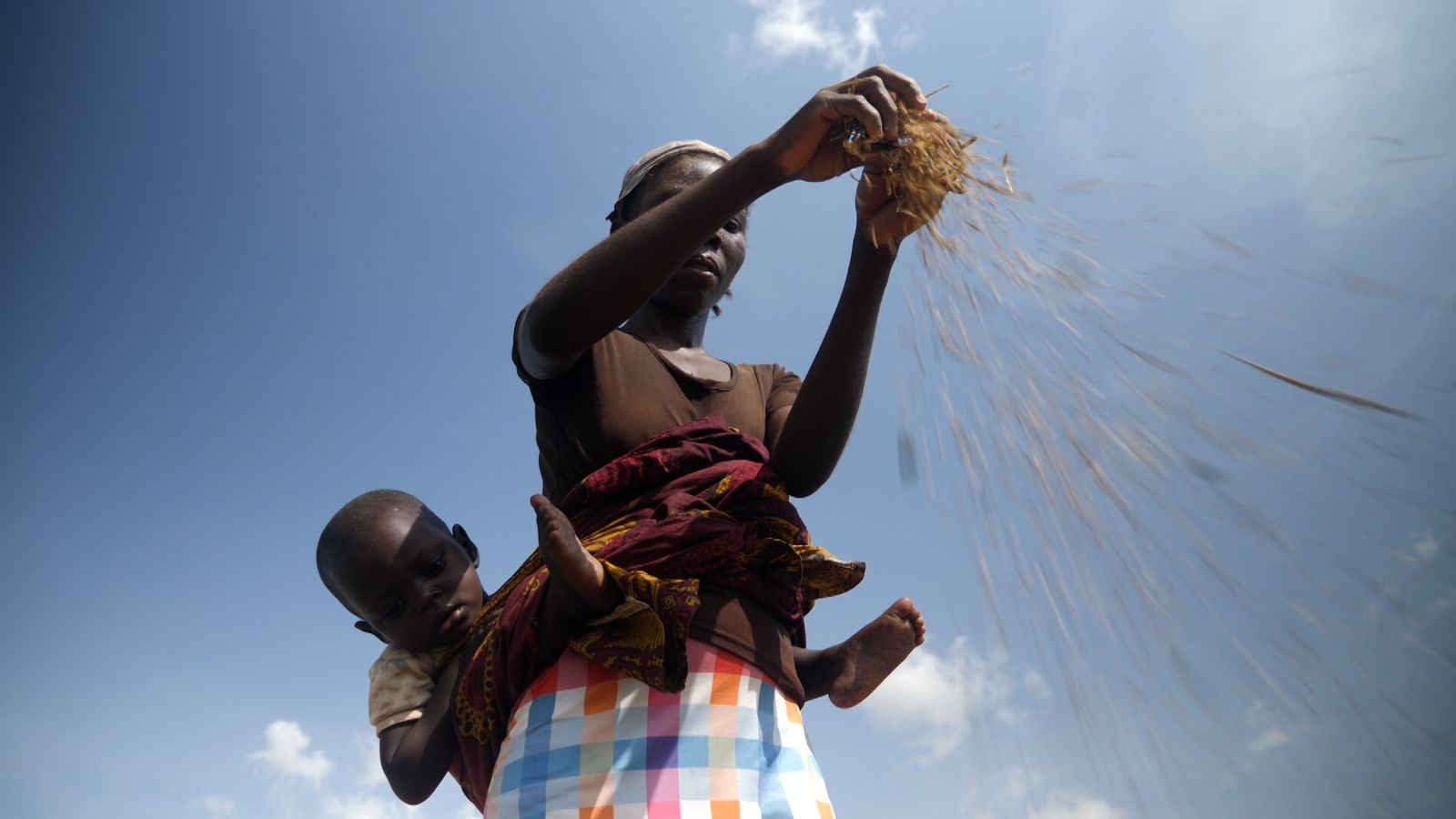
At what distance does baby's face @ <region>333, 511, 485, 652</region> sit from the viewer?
90.0 inches

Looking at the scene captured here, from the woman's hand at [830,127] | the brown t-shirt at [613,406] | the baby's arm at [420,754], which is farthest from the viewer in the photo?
the brown t-shirt at [613,406]

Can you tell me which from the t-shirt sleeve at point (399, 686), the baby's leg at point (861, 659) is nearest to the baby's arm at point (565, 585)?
the t-shirt sleeve at point (399, 686)

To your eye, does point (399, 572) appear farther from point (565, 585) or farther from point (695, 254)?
point (695, 254)

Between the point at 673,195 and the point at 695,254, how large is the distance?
18cm

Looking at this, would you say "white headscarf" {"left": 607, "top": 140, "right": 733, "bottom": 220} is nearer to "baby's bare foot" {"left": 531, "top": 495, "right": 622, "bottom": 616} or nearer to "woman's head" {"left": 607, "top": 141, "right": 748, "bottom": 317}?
"woman's head" {"left": 607, "top": 141, "right": 748, "bottom": 317}

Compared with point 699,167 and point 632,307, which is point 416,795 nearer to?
point 632,307

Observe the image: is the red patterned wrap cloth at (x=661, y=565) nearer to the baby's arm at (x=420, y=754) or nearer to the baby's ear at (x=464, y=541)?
the baby's arm at (x=420, y=754)

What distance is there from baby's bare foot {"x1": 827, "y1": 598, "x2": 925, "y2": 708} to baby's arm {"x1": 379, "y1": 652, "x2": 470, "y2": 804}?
2.92 feet

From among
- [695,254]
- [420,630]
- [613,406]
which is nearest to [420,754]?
[420,630]

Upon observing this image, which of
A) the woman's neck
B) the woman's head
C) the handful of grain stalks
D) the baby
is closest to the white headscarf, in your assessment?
the woman's head

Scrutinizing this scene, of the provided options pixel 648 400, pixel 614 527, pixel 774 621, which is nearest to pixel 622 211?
pixel 648 400

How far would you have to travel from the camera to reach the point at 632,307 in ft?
6.05

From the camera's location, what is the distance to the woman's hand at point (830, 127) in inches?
71.5

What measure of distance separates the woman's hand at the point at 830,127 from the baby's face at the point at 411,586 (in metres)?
1.34
